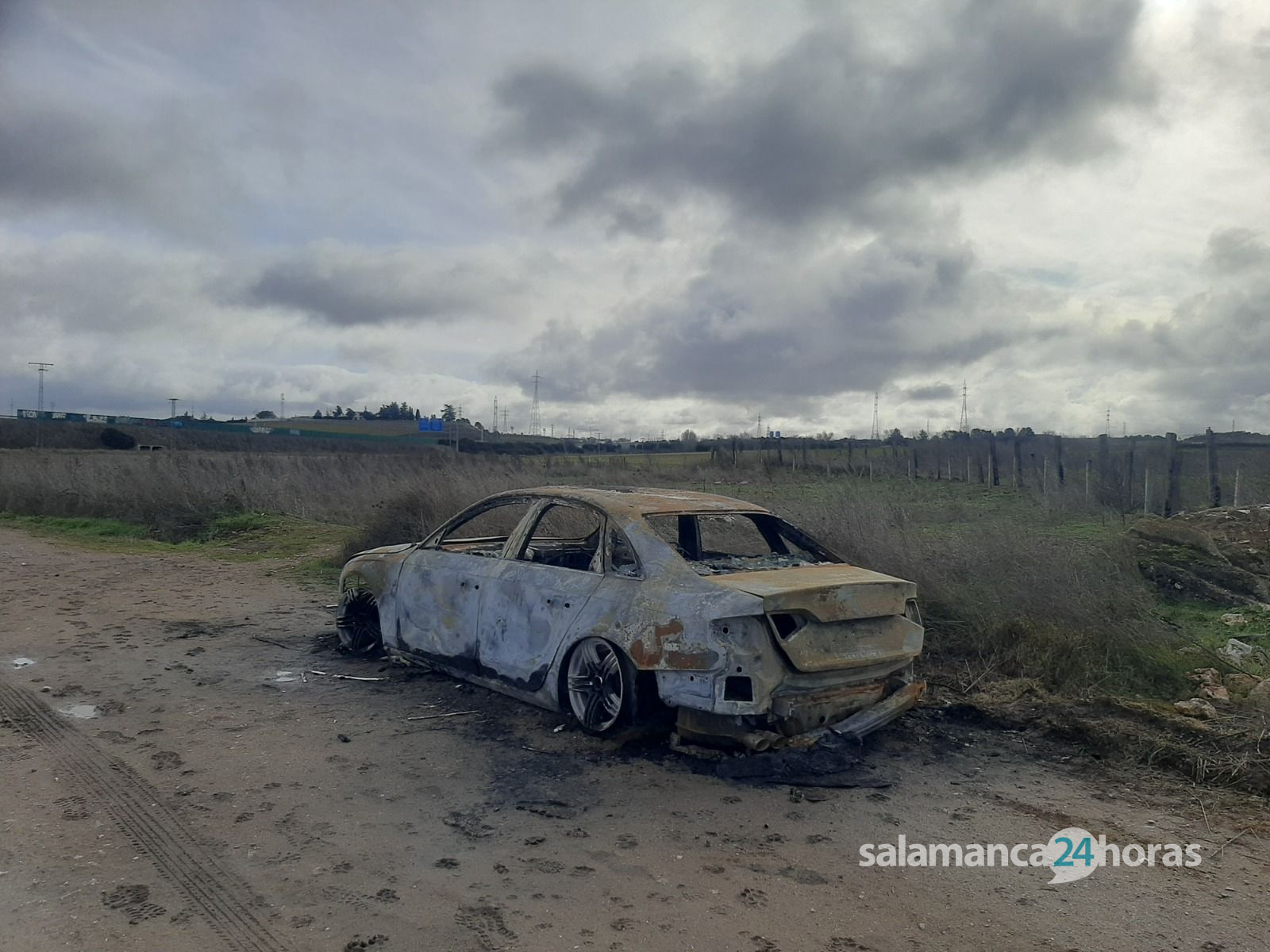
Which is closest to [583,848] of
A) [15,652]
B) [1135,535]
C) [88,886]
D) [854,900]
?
[854,900]

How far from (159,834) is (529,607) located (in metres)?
2.44

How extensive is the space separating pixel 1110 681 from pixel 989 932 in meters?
4.14

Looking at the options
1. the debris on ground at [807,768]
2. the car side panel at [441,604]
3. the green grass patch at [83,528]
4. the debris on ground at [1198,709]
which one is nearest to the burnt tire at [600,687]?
the debris on ground at [807,768]

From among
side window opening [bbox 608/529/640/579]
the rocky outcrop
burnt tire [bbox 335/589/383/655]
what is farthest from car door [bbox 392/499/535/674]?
the rocky outcrop

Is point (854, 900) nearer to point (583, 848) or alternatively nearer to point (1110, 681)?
point (583, 848)

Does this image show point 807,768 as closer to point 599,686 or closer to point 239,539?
point 599,686

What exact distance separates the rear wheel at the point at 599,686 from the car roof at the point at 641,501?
91cm

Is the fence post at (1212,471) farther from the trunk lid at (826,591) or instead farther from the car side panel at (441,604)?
the car side panel at (441,604)

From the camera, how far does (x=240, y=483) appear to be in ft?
70.7

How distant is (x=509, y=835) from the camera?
4.18 metres

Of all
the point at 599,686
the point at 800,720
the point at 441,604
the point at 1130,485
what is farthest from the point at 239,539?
the point at 1130,485

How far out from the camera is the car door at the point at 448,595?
20.9ft

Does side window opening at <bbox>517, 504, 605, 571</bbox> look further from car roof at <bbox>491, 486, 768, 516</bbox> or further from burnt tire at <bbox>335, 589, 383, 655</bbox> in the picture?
burnt tire at <bbox>335, 589, 383, 655</bbox>

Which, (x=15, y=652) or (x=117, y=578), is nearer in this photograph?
(x=15, y=652)
